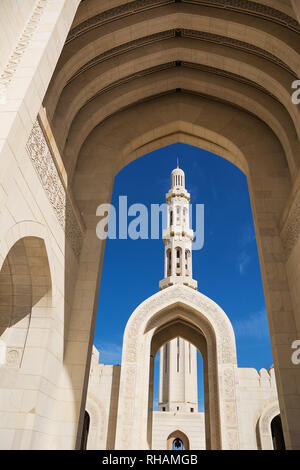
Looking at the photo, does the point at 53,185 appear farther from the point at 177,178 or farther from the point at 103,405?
the point at 177,178

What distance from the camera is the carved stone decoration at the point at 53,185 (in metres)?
3.87

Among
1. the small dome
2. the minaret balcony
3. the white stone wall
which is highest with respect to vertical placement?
the small dome

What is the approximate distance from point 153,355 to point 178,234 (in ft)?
24.8

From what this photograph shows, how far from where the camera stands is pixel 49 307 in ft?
14.7

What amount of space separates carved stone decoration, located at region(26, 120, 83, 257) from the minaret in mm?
13317

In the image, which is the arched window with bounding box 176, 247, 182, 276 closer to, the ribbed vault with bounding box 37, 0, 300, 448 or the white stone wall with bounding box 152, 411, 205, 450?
the white stone wall with bounding box 152, 411, 205, 450

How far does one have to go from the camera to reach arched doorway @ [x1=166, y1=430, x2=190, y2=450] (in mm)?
15984

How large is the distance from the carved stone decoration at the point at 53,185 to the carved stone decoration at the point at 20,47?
783mm

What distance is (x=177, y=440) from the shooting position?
58.2 ft

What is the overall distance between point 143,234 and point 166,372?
591 inches

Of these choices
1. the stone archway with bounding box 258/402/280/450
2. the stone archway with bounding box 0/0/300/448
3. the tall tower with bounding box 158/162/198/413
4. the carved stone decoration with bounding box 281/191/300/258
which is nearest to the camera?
the stone archway with bounding box 0/0/300/448

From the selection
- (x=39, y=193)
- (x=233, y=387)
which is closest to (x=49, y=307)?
(x=39, y=193)

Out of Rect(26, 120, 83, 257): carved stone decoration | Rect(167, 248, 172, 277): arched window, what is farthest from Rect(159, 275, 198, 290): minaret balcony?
Rect(26, 120, 83, 257): carved stone decoration
